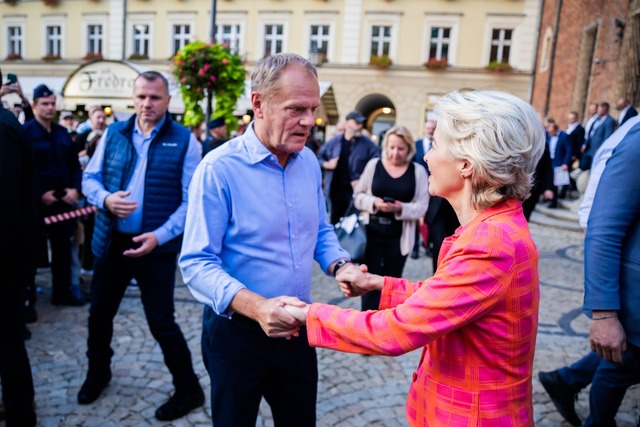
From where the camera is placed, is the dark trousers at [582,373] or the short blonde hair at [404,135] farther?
the short blonde hair at [404,135]

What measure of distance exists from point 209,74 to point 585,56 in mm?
12949

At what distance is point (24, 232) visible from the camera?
8.83 ft

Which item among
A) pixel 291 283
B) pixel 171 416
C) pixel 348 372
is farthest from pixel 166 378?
pixel 291 283

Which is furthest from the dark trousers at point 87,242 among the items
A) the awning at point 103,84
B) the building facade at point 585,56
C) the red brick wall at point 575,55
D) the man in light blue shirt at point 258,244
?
the red brick wall at point 575,55

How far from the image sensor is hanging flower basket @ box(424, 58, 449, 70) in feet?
73.7

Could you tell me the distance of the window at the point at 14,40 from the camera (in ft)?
94.0

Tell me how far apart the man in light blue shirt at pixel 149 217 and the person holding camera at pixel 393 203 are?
1859 mm

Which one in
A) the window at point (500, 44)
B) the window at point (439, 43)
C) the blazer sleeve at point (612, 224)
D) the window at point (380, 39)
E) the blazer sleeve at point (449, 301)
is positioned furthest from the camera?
the window at point (380, 39)

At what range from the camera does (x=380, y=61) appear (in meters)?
22.8

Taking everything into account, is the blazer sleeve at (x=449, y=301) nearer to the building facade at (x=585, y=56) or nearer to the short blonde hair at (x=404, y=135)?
the short blonde hair at (x=404, y=135)

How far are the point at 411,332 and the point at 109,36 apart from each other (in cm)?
2935

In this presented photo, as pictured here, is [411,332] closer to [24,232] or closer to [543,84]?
[24,232]

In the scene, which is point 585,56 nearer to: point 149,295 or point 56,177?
point 56,177

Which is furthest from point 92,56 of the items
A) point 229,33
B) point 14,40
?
point 229,33
